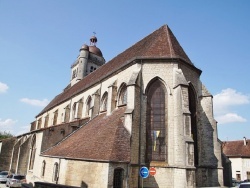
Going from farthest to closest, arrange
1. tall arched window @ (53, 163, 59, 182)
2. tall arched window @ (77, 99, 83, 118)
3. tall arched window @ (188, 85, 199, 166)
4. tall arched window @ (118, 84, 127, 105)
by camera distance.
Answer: tall arched window @ (77, 99, 83, 118), tall arched window @ (118, 84, 127, 105), tall arched window @ (188, 85, 199, 166), tall arched window @ (53, 163, 59, 182)

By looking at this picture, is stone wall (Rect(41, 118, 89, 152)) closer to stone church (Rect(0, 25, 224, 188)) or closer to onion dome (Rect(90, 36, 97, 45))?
stone church (Rect(0, 25, 224, 188))

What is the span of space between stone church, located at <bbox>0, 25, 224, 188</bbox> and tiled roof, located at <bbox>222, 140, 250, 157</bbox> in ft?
73.5

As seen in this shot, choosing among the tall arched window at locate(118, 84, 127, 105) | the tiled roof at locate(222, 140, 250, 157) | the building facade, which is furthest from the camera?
the tiled roof at locate(222, 140, 250, 157)

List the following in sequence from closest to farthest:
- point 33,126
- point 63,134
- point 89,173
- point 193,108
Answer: point 89,173, point 193,108, point 63,134, point 33,126

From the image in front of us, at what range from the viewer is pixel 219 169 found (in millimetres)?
15180

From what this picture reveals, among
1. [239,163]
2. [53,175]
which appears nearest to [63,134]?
[53,175]

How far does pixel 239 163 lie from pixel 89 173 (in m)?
29.7

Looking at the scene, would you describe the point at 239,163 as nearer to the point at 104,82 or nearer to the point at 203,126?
the point at 203,126

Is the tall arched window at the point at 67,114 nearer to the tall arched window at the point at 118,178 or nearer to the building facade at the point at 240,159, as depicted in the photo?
the tall arched window at the point at 118,178

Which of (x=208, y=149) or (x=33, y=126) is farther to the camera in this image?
(x=33, y=126)

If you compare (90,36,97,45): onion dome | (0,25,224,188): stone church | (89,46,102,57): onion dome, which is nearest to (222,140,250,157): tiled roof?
(0,25,224,188): stone church

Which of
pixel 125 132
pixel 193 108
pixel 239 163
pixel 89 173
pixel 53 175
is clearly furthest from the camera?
pixel 239 163

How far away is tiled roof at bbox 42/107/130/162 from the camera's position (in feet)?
40.0

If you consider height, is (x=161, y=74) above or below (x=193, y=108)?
above
